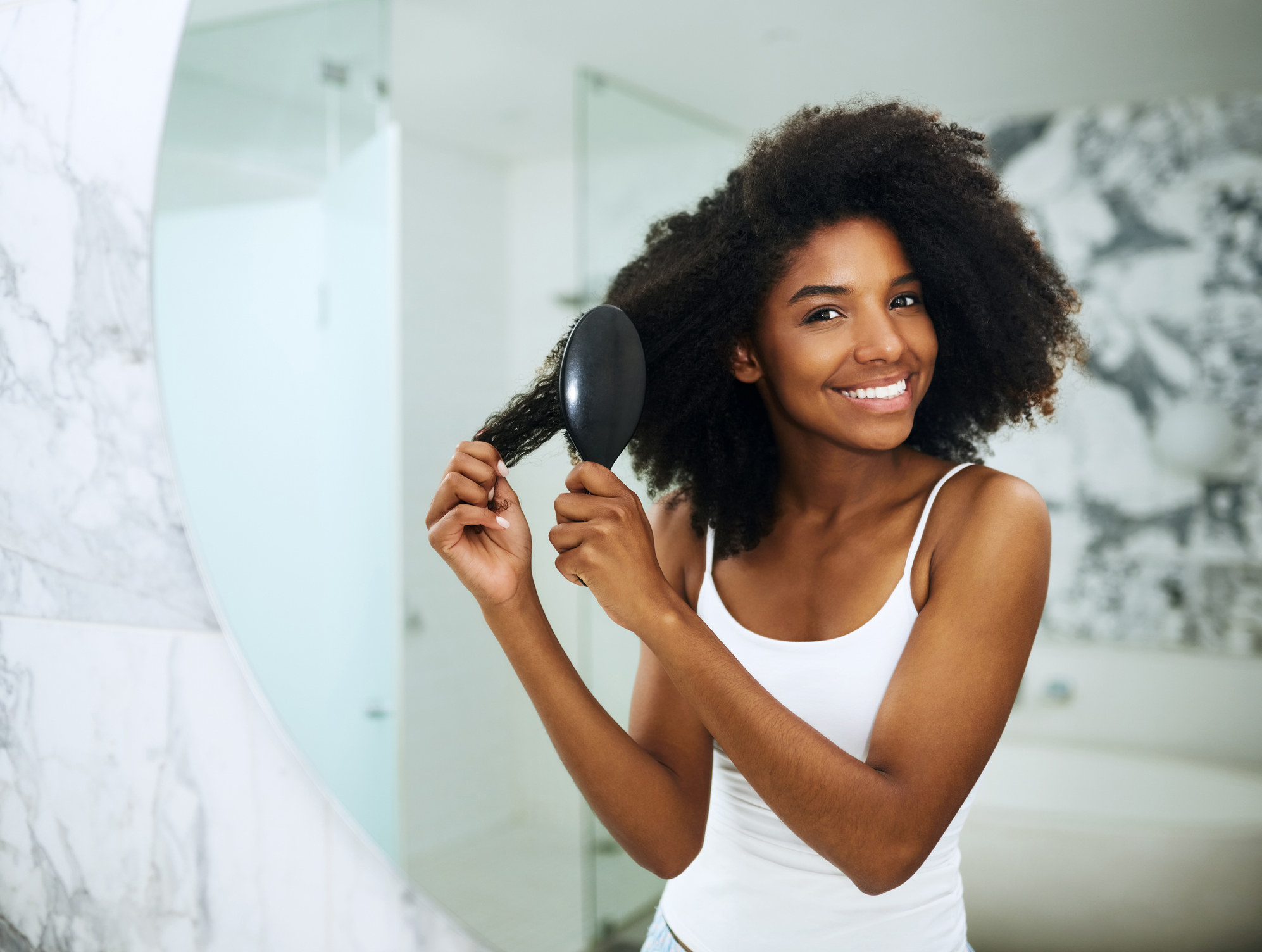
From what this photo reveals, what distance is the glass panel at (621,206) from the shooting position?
0.68 m

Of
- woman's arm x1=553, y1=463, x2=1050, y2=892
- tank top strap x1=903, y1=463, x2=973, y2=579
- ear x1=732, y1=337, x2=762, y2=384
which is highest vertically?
ear x1=732, y1=337, x2=762, y2=384

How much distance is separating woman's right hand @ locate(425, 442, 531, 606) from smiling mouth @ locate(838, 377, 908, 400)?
0.74ft

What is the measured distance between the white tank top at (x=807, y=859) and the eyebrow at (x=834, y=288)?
123 mm

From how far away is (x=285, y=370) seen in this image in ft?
3.22

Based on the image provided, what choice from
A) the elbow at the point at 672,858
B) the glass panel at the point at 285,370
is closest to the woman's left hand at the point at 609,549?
the elbow at the point at 672,858

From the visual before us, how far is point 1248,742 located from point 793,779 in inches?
10.4

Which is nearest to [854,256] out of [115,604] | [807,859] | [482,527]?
[482,527]

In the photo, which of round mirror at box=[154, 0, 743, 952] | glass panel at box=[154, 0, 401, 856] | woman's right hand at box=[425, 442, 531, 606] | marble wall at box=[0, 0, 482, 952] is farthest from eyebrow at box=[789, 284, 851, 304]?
marble wall at box=[0, 0, 482, 952]

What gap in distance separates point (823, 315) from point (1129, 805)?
341 mm

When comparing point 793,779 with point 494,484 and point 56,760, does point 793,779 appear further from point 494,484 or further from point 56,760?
point 56,760

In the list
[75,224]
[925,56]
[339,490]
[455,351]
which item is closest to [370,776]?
[339,490]

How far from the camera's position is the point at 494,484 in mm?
Answer: 640

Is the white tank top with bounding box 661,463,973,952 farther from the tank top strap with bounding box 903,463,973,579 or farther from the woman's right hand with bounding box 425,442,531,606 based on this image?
the woman's right hand with bounding box 425,442,531,606

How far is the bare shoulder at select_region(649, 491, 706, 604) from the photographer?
2.28 feet
